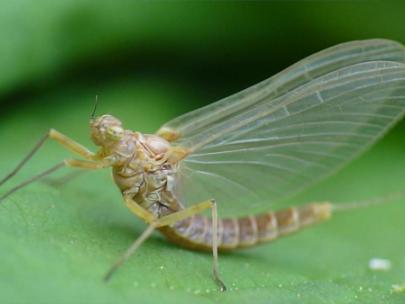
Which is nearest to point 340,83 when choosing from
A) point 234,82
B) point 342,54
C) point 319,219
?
point 342,54

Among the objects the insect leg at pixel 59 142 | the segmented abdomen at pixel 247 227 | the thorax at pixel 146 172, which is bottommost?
the segmented abdomen at pixel 247 227

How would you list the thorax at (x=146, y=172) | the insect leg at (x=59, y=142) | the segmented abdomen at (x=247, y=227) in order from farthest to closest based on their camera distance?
the segmented abdomen at (x=247, y=227), the thorax at (x=146, y=172), the insect leg at (x=59, y=142)

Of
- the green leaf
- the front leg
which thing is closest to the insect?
the front leg

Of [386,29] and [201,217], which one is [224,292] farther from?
[386,29]

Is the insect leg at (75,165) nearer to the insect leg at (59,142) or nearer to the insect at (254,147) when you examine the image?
the insect at (254,147)

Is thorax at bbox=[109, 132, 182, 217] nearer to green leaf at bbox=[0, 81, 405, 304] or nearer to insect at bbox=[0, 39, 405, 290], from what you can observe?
insect at bbox=[0, 39, 405, 290]

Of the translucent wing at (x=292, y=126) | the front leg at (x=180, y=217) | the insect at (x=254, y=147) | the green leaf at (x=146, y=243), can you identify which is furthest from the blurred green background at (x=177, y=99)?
the translucent wing at (x=292, y=126)

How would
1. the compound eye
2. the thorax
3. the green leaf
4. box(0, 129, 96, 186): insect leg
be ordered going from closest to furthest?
the green leaf < box(0, 129, 96, 186): insect leg < the compound eye < the thorax
